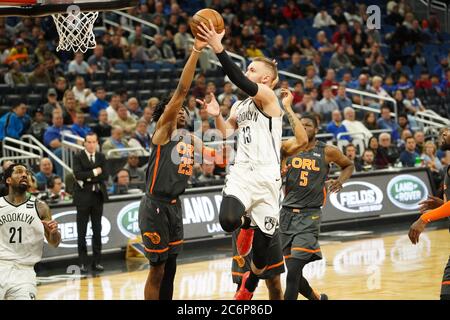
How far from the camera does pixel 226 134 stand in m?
8.58

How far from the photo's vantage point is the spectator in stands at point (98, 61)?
1955 cm

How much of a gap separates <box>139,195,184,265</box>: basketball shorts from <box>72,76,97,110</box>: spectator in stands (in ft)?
30.3

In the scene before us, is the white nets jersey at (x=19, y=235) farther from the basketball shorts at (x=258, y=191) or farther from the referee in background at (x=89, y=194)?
the referee in background at (x=89, y=194)

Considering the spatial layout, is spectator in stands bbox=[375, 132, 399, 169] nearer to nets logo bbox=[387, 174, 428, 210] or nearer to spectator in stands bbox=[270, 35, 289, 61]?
nets logo bbox=[387, 174, 428, 210]

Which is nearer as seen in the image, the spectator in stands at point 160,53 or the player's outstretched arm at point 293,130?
the player's outstretched arm at point 293,130

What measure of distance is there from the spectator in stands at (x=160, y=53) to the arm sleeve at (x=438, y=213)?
1349 cm

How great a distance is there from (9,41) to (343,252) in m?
8.63

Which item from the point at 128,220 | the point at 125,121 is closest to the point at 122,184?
the point at 128,220

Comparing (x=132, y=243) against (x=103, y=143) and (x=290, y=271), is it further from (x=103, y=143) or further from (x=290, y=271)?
(x=290, y=271)

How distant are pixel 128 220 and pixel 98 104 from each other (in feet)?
13.0

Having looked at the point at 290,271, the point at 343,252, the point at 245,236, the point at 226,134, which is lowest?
the point at 343,252

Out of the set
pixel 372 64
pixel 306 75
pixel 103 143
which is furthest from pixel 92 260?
pixel 372 64

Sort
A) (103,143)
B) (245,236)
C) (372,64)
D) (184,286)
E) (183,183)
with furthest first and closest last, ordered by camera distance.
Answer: (372,64)
(103,143)
(184,286)
(183,183)
(245,236)

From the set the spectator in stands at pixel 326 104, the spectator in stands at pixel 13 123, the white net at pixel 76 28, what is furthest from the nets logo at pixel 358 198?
the white net at pixel 76 28
